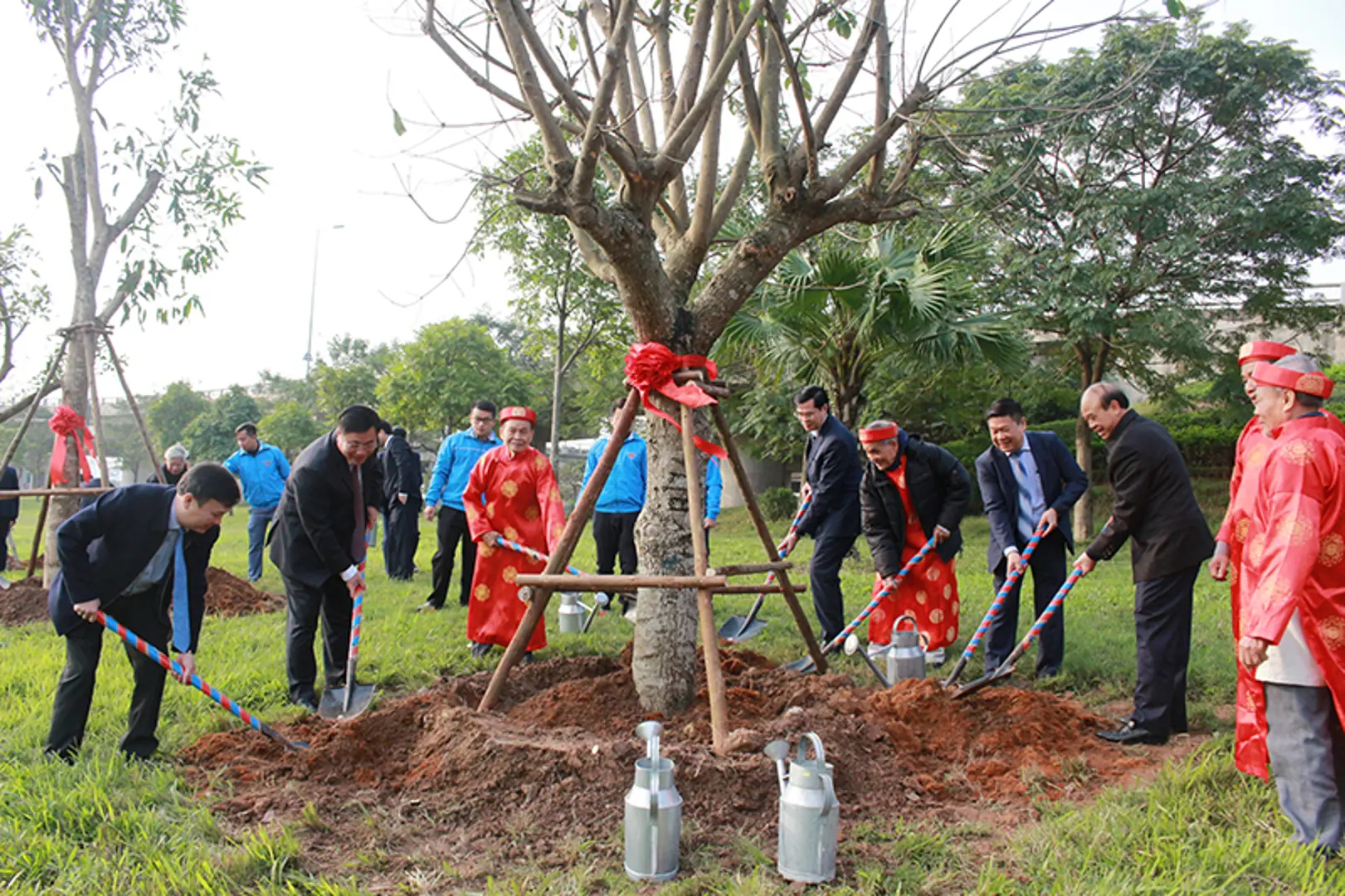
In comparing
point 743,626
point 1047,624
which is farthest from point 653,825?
point 743,626

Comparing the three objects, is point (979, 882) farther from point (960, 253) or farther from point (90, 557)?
point (960, 253)

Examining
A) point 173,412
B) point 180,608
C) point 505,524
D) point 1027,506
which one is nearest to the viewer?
point 180,608

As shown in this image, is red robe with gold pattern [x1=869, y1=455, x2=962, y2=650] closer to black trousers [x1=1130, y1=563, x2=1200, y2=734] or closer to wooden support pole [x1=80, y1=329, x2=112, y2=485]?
black trousers [x1=1130, y1=563, x2=1200, y2=734]

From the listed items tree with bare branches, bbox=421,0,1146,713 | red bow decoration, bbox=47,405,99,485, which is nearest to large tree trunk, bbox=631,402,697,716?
tree with bare branches, bbox=421,0,1146,713

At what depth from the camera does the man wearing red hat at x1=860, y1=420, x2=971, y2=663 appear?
18.7 ft

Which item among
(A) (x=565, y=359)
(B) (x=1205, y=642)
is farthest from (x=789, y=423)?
(B) (x=1205, y=642)

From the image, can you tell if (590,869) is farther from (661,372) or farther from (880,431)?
(880,431)

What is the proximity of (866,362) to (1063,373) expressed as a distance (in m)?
4.85

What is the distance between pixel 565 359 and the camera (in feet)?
43.7

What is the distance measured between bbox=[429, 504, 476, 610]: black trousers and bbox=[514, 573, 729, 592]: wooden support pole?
3.60m

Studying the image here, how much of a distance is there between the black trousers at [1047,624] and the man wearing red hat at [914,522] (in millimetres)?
529

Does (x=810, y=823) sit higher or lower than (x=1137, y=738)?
higher

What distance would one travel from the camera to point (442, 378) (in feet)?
56.9

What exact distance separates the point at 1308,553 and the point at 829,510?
3.16 meters
